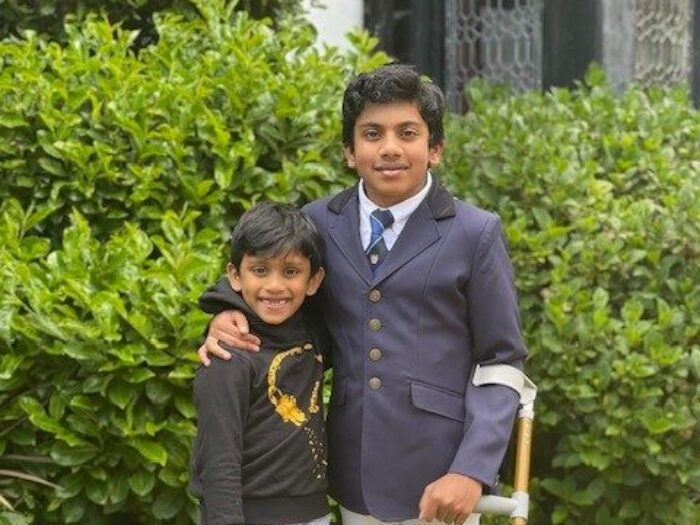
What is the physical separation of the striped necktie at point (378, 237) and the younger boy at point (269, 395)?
13cm

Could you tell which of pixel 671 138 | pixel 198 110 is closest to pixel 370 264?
pixel 198 110

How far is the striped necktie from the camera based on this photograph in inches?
144

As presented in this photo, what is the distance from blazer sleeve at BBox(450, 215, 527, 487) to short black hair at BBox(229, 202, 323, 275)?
1.28 ft

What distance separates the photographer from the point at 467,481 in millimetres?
3463

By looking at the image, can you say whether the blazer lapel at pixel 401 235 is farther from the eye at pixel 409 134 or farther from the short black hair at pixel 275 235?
the eye at pixel 409 134

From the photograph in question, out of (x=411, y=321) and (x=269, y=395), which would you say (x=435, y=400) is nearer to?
(x=411, y=321)

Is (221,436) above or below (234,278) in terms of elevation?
below

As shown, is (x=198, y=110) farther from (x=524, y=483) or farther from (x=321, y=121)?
(x=524, y=483)

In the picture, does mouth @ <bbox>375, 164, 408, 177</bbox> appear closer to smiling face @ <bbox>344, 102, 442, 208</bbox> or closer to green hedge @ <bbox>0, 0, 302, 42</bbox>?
smiling face @ <bbox>344, 102, 442, 208</bbox>

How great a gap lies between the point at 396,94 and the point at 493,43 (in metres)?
4.99

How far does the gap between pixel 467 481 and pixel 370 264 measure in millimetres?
572

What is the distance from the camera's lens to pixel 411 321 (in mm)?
3600

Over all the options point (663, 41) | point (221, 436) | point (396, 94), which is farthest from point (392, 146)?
point (663, 41)

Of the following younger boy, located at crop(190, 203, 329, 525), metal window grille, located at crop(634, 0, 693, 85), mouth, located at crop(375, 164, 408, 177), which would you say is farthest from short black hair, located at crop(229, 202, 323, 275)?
metal window grille, located at crop(634, 0, 693, 85)
